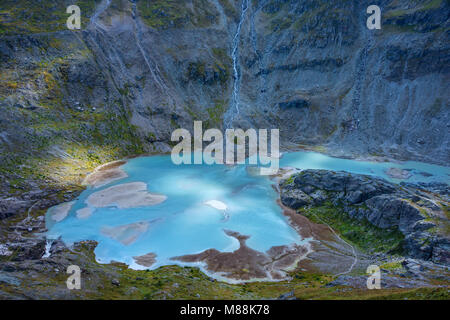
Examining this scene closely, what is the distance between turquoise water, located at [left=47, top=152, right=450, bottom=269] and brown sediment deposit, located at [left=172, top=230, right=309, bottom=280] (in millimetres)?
1787

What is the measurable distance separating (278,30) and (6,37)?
408ft

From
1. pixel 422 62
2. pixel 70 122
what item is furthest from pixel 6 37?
pixel 422 62

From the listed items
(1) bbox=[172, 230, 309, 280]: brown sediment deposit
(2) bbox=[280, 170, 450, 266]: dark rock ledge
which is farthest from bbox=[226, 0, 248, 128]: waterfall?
(1) bbox=[172, 230, 309, 280]: brown sediment deposit

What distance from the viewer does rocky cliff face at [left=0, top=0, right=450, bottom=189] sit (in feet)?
324

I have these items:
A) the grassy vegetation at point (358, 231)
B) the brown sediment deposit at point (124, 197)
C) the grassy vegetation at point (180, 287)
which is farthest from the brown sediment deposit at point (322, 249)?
the brown sediment deposit at point (124, 197)

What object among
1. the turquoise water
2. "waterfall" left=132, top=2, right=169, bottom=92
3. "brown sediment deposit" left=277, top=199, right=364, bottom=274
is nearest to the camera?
"brown sediment deposit" left=277, top=199, right=364, bottom=274

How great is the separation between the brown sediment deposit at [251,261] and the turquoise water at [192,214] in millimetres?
1787

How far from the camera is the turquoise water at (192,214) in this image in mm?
58000

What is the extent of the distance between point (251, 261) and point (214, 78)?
109 metres

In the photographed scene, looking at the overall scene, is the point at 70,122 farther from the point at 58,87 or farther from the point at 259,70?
the point at 259,70

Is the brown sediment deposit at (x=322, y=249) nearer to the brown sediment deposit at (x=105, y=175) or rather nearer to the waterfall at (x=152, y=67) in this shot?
the brown sediment deposit at (x=105, y=175)

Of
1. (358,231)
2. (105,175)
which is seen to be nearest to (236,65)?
(105,175)

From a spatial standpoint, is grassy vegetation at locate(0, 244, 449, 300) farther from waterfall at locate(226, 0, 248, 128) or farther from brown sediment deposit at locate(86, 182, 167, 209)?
waterfall at locate(226, 0, 248, 128)
